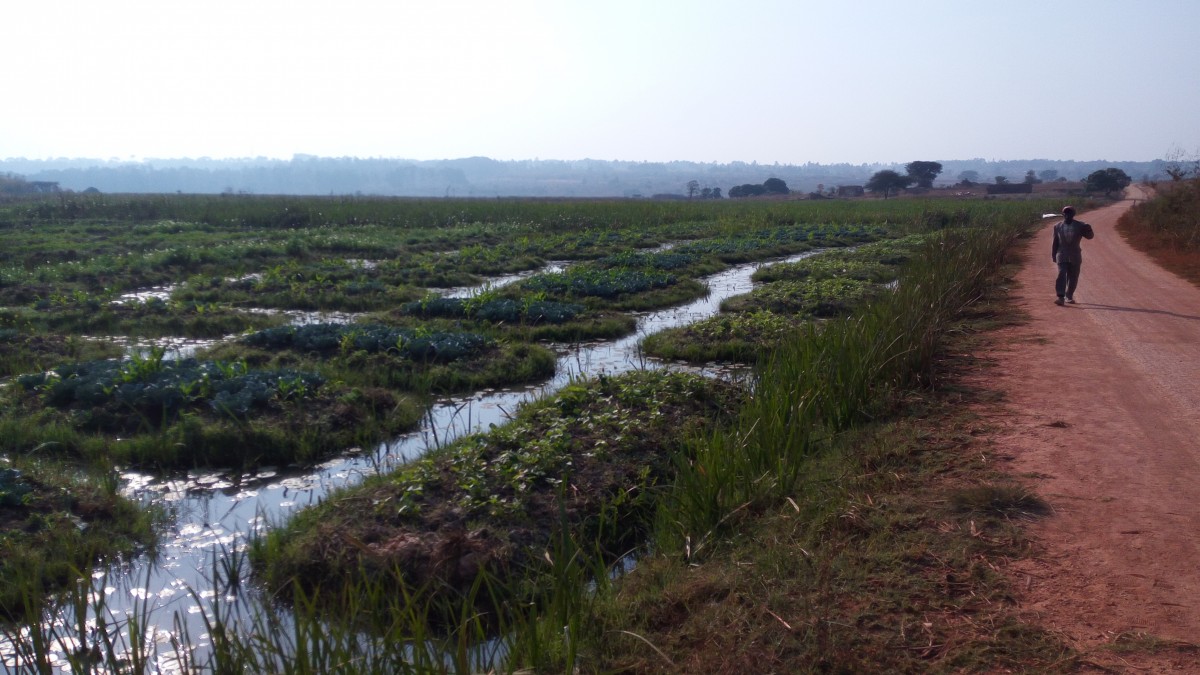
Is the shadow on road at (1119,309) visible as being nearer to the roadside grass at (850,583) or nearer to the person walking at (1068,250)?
the person walking at (1068,250)

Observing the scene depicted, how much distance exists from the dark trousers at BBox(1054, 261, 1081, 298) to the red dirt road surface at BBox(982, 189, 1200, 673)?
1319 mm

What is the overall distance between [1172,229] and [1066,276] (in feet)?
53.0

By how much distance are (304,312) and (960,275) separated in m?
10.0

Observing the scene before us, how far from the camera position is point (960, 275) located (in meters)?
13.0

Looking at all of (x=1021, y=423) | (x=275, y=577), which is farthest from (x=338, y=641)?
(x=1021, y=423)

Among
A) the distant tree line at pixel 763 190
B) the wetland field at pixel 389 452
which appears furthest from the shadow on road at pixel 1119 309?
the distant tree line at pixel 763 190

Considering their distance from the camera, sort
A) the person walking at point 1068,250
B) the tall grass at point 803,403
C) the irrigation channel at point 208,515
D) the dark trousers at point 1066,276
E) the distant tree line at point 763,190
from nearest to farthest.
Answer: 1. the irrigation channel at point 208,515
2. the tall grass at point 803,403
3. the person walking at point 1068,250
4. the dark trousers at point 1066,276
5. the distant tree line at point 763,190

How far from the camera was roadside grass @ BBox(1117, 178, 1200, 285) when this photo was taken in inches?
796

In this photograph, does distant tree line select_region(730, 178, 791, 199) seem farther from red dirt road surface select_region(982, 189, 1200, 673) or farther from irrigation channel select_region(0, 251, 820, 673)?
irrigation channel select_region(0, 251, 820, 673)

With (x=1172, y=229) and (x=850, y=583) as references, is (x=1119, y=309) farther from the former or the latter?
(x=1172, y=229)

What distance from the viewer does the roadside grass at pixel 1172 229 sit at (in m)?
20.2

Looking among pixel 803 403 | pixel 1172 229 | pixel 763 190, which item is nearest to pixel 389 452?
pixel 803 403

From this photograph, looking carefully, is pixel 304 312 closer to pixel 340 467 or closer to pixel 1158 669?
pixel 340 467

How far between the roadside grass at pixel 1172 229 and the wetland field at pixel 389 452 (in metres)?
9.00
